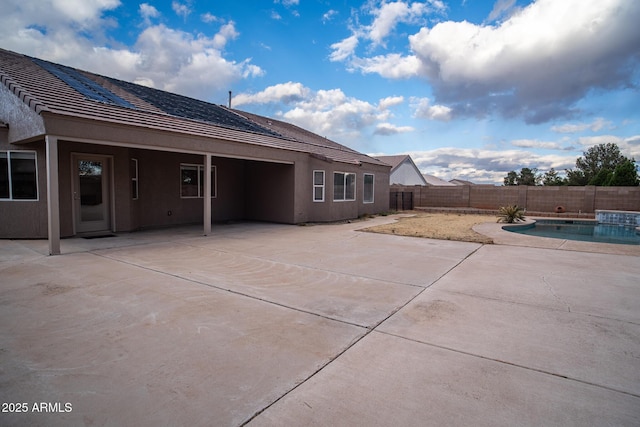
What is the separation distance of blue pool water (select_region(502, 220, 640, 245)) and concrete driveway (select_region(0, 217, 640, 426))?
7.02 m

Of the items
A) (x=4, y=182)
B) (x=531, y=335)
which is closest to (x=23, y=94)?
(x=4, y=182)

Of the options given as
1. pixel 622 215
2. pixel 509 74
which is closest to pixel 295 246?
pixel 509 74

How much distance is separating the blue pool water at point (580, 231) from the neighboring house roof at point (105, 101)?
9.93 meters

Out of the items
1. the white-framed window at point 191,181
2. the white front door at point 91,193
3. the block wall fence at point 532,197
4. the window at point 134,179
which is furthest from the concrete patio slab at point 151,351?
the block wall fence at point 532,197

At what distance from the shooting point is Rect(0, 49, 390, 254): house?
7910mm

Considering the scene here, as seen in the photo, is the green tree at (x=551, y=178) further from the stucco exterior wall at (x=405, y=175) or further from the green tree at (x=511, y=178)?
the stucco exterior wall at (x=405, y=175)

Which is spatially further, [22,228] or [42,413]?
[22,228]

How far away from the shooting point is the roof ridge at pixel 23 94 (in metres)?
7.04

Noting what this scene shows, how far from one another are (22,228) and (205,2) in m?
10.6

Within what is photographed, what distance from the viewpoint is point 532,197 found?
797 inches

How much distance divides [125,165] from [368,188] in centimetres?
1201

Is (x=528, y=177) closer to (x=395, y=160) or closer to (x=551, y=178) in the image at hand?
(x=551, y=178)

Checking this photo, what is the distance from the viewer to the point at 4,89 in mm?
8812

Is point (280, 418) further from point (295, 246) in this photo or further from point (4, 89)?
point (4, 89)
